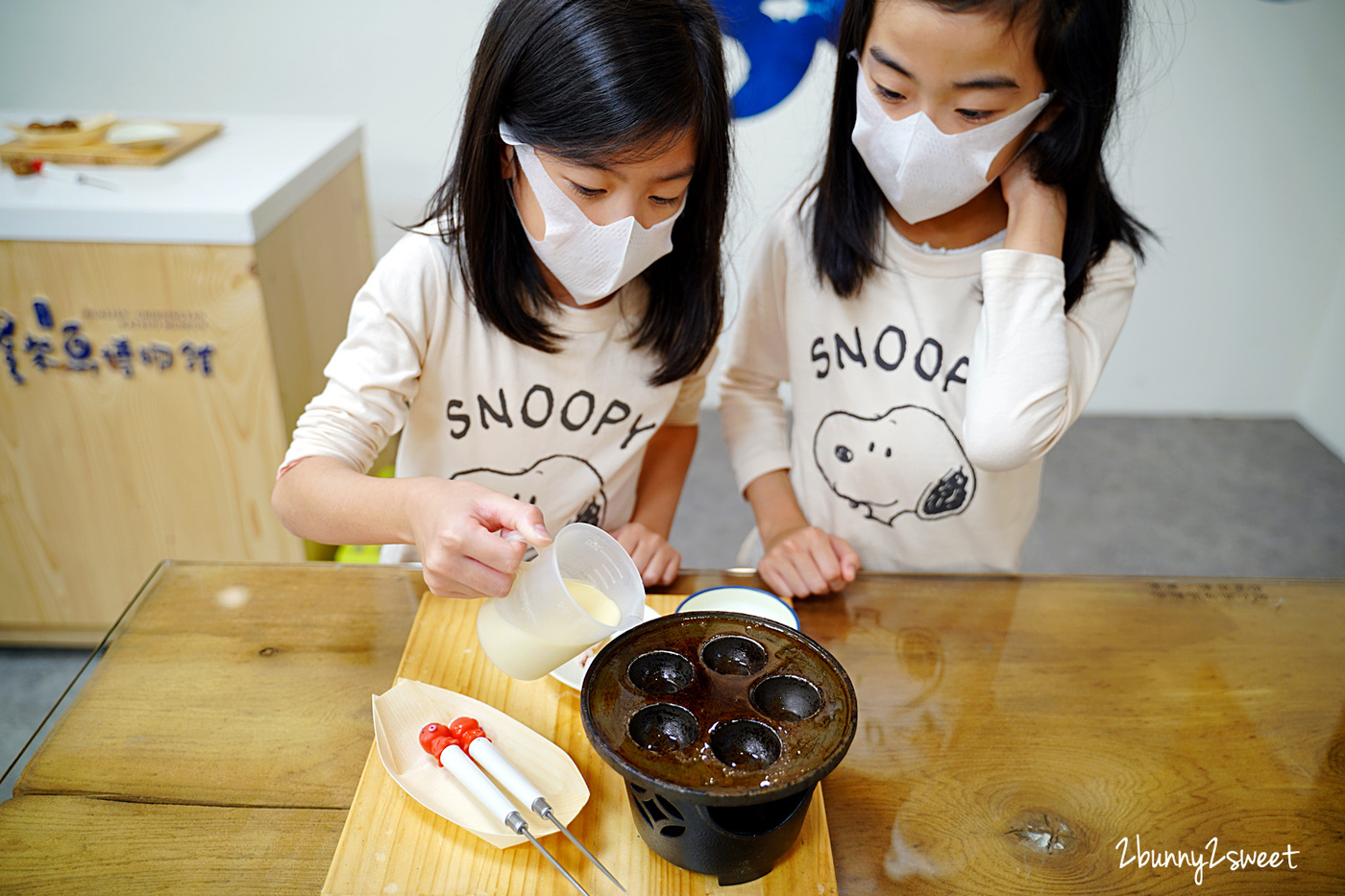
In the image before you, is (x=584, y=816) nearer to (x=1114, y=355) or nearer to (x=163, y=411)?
(x=163, y=411)

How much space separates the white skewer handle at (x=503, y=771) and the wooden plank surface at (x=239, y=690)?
0.39ft

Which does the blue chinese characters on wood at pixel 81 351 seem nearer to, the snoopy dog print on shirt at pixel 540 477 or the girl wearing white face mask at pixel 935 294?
the snoopy dog print on shirt at pixel 540 477

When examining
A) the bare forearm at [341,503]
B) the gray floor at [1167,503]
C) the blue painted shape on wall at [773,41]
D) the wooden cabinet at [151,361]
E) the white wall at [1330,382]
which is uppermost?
the blue painted shape on wall at [773,41]

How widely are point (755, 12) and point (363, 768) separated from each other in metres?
2.24

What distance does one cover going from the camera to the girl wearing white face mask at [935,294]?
0.98 meters

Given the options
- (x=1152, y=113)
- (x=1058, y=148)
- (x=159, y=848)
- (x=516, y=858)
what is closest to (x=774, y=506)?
(x=1058, y=148)

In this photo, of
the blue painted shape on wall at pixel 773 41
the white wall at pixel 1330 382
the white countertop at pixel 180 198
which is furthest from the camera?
the white wall at pixel 1330 382

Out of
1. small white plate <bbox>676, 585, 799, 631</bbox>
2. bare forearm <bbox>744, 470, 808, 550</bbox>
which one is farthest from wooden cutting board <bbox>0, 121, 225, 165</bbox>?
small white plate <bbox>676, 585, 799, 631</bbox>

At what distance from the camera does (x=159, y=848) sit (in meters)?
0.72

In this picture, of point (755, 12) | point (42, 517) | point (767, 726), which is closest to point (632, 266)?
point (767, 726)

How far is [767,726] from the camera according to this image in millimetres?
682

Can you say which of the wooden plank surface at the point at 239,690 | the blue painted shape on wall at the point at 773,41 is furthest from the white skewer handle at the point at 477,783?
the blue painted shape on wall at the point at 773,41
